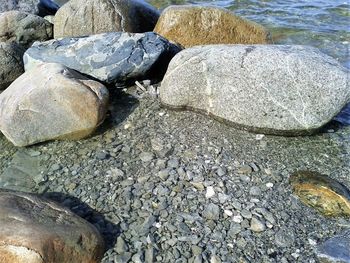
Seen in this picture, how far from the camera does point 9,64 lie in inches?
223

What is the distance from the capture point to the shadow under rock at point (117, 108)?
4723 mm

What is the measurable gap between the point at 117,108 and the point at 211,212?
2.07 meters

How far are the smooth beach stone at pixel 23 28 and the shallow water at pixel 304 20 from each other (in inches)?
140

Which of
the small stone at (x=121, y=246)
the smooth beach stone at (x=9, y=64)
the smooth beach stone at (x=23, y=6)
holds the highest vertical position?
the small stone at (x=121, y=246)

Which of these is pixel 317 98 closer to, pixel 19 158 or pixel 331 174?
pixel 331 174

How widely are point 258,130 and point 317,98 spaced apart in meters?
0.67

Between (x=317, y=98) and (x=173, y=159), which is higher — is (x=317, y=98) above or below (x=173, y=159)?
above

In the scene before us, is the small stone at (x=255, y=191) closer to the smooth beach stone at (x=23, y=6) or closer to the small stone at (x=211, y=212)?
the small stone at (x=211, y=212)

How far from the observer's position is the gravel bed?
10.5 feet

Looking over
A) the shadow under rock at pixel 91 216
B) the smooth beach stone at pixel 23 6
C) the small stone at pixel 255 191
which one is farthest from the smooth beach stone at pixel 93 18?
the small stone at pixel 255 191

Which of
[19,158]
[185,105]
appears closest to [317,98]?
[185,105]

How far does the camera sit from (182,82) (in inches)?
187

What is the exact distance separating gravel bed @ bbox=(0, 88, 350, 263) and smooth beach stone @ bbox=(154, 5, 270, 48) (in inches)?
65.2

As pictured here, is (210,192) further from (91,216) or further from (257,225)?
(91,216)
